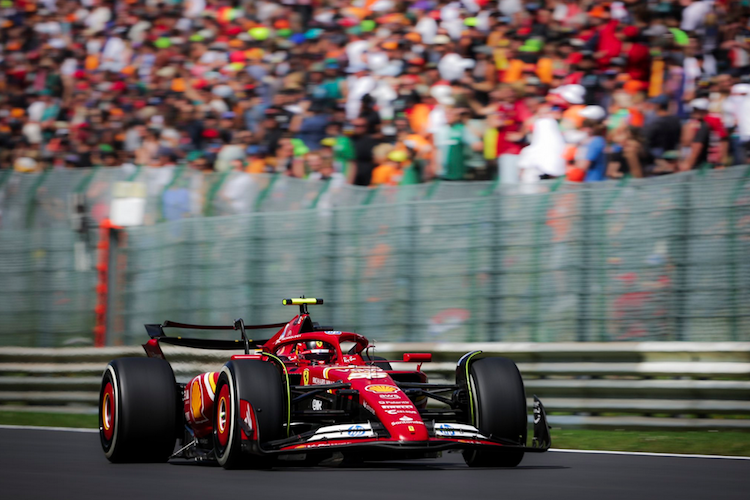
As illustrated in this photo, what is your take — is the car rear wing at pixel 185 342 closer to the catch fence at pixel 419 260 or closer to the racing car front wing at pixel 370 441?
the racing car front wing at pixel 370 441

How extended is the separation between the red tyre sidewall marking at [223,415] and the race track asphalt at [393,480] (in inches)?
9.2

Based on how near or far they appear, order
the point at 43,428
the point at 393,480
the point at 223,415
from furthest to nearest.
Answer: the point at 43,428 < the point at 223,415 < the point at 393,480

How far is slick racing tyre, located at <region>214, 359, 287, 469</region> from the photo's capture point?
7.28 meters

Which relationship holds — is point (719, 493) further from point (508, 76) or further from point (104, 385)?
point (508, 76)

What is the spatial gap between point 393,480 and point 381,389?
29.6 inches

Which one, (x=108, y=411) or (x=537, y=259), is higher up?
(x=537, y=259)

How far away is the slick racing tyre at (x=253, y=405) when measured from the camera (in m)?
7.28

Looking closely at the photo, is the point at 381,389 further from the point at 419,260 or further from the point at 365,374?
the point at 419,260

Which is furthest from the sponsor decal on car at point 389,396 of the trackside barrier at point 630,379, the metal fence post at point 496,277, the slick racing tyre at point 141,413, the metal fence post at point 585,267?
the metal fence post at point 496,277

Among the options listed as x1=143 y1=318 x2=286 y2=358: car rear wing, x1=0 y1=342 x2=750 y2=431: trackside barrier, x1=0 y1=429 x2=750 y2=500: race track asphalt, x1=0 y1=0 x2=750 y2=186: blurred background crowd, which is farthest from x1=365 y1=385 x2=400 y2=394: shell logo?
x1=0 y1=0 x2=750 y2=186: blurred background crowd

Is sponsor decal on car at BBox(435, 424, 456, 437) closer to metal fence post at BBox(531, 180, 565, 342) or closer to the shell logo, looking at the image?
the shell logo

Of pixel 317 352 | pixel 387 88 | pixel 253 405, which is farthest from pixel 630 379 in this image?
pixel 387 88

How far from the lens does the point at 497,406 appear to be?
787 centimetres

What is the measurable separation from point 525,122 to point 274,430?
7.52 meters
